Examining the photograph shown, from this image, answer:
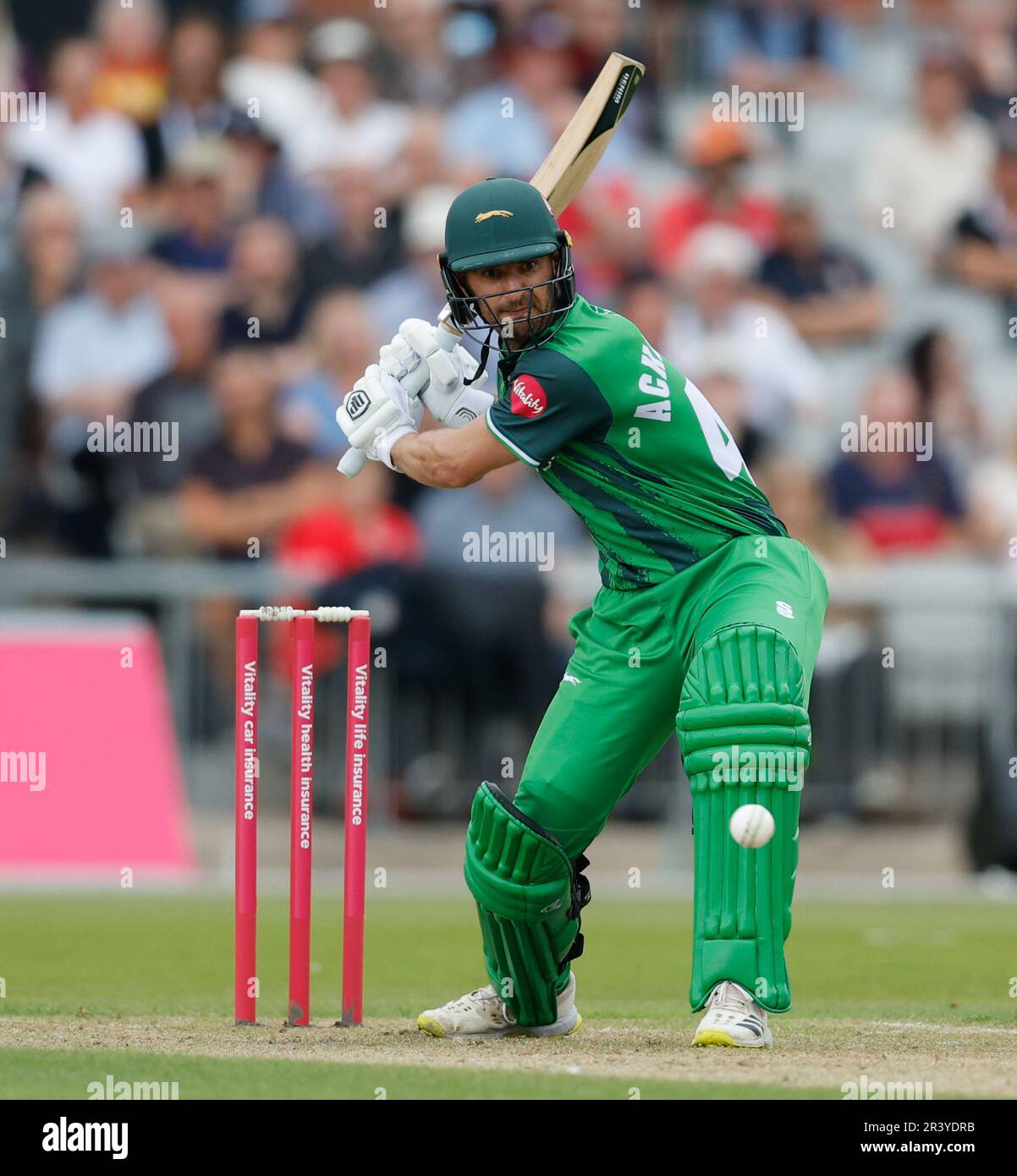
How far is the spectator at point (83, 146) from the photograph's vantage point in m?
16.5

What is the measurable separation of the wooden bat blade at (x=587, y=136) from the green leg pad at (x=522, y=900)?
7.21 ft

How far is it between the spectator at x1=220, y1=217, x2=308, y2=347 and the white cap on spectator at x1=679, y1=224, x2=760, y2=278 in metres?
2.95

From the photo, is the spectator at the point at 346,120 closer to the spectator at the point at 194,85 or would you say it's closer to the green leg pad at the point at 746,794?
the spectator at the point at 194,85

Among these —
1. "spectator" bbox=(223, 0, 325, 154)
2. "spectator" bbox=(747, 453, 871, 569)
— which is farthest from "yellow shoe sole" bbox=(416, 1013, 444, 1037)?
"spectator" bbox=(223, 0, 325, 154)

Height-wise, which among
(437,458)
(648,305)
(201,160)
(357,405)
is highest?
(201,160)

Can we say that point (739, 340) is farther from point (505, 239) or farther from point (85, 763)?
point (505, 239)

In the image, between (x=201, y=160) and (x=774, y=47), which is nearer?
(x=201, y=160)

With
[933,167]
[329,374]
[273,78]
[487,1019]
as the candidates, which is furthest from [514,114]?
[487,1019]

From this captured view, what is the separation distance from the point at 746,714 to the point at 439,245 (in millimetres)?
10225

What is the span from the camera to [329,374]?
15.5 metres

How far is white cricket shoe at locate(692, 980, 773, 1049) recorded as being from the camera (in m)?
6.05

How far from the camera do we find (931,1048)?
6.39m
